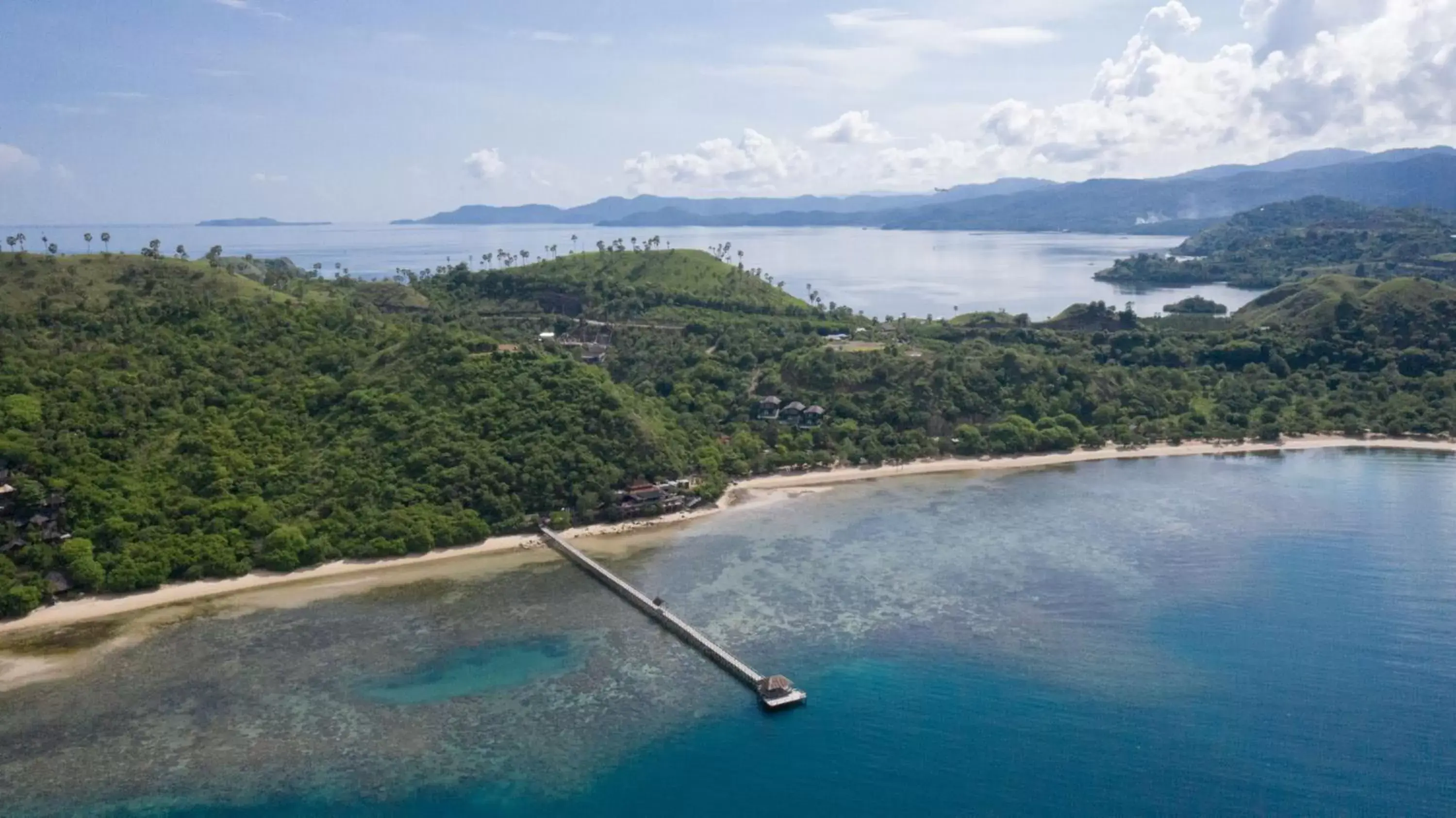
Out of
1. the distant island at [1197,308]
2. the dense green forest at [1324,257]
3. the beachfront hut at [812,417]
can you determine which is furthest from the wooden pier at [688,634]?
the dense green forest at [1324,257]

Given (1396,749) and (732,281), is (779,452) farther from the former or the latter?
(732,281)

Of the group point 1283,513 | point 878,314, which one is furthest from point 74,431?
point 878,314

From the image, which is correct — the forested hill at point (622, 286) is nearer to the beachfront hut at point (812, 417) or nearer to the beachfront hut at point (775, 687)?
the beachfront hut at point (812, 417)

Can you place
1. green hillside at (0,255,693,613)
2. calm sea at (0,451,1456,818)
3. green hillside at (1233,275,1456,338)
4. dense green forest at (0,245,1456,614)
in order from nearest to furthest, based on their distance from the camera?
calm sea at (0,451,1456,818) → green hillside at (0,255,693,613) → dense green forest at (0,245,1456,614) → green hillside at (1233,275,1456,338)

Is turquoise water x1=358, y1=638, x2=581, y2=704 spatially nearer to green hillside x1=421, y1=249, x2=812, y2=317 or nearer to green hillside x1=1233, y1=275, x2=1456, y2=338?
green hillside x1=421, y1=249, x2=812, y2=317

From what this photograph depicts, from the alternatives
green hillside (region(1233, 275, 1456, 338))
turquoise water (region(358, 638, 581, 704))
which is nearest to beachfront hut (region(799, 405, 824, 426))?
turquoise water (region(358, 638, 581, 704))

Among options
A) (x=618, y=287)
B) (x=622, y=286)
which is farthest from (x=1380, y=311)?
(x=618, y=287)
